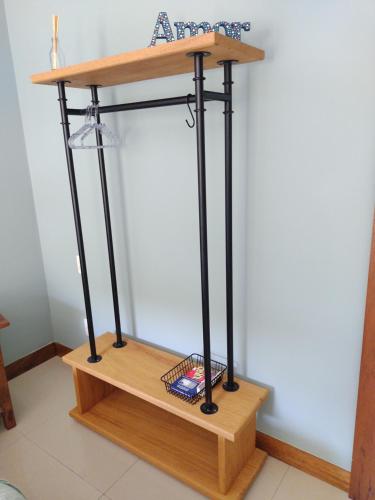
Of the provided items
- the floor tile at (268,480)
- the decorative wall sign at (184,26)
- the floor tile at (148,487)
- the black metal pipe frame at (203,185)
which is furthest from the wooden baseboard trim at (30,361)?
the decorative wall sign at (184,26)

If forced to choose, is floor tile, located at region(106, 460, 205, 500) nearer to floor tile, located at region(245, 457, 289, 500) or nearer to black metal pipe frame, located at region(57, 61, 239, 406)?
floor tile, located at region(245, 457, 289, 500)

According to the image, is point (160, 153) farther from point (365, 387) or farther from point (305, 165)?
point (365, 387)

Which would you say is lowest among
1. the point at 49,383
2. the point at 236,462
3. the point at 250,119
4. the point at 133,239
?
the point at 49,383

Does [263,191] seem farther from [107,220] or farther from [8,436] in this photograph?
[8,436]

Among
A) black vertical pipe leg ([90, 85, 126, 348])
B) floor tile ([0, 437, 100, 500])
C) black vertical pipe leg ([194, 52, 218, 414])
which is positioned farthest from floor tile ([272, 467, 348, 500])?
black vertical pipe leg ([90, 85, 126, 348])

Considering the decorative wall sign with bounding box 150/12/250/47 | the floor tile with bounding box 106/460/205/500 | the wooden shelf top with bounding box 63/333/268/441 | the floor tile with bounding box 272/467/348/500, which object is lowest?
the floor tile with bounding box 106/460/205/500

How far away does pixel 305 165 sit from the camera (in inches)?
54.5

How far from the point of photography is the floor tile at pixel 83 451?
1.73 metres

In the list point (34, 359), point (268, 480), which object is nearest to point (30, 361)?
point (34, 359)

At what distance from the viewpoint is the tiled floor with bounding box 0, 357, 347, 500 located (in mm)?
1615

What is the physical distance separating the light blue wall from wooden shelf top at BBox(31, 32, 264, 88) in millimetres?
855

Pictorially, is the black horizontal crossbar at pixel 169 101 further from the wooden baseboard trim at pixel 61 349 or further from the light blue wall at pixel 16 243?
the wooden baseboard trim at pixel 61 349

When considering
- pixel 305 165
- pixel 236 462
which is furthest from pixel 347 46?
pixel 236 462

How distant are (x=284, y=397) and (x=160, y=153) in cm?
122
